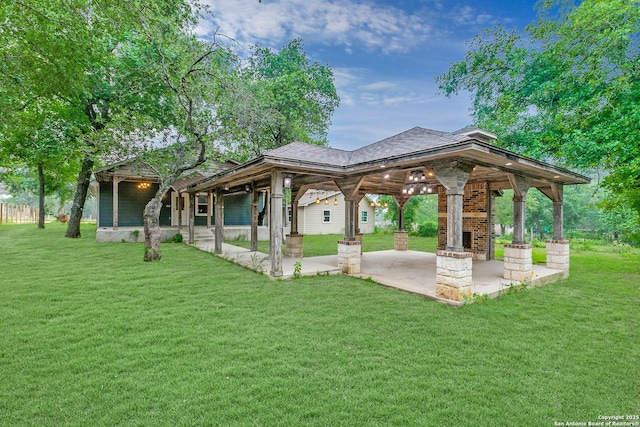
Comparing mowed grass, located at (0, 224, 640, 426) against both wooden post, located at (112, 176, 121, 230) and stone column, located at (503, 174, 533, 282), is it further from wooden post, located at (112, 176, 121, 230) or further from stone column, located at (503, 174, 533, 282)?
wooden post, located at (112, 176, 121, 230)

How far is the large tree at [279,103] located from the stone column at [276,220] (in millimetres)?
3580

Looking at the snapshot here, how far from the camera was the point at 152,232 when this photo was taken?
8.69m

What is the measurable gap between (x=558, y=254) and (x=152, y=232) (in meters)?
12.0

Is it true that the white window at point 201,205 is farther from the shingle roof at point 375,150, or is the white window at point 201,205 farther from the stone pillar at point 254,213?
the shingle roof at point 375,150

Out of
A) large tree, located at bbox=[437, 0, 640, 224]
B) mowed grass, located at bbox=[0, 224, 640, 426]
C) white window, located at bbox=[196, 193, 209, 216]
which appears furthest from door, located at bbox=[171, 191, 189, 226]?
large tree, located at bbox=[437, 0, 640, 224]

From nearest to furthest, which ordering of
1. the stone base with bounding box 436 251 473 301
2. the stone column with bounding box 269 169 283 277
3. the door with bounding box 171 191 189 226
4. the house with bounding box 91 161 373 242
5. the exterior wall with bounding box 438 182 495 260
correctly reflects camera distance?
the stone base with bounding box 436 251 473 301 < the stone column with bounding box 269 169 283 277 < the exterior wall with bounding box 438 182 495 260 < the house with bounding box 91 161 373 242 < the door with bounding box 171 191 189 226

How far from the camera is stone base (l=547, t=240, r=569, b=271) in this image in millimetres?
7609

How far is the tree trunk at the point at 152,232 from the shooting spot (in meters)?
8.59

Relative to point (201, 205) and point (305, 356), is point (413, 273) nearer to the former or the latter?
point (305, 356)

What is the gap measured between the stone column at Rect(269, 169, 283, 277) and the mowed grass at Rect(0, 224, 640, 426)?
1.01 meters

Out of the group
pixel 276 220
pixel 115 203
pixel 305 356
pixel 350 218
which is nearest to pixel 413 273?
pixel 350 218

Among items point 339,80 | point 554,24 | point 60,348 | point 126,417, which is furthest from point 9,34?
point 554,24

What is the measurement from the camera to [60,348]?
3176mm

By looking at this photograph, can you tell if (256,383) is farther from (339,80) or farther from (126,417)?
(339,80)
